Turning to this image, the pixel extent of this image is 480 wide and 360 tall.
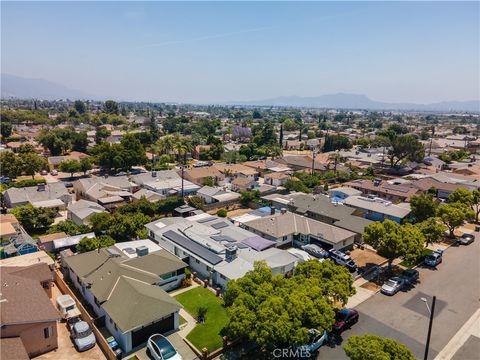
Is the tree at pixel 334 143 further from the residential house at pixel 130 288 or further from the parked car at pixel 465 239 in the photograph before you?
the residential house at pixel 130 288

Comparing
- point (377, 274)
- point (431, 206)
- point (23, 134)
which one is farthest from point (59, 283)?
point (23, 134)

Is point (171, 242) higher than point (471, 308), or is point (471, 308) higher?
point (171, 242)

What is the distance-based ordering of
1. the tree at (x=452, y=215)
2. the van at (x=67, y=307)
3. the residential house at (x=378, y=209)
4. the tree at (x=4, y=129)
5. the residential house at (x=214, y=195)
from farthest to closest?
1. the tree at (x=4, y=129)
2. the residential house at (x=214, y=195)
3. the residential house at (x=378, y=209)
4. the tree at (x=452, y=215)
5. the van at (x=67, y=307)

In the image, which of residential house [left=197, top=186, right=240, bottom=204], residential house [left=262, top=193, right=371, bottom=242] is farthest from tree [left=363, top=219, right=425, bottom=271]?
residential house [left=197, top=186, right=240, bottom=204]

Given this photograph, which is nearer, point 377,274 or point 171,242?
point 377,274

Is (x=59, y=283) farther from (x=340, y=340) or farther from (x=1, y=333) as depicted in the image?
(x=340, y=340)

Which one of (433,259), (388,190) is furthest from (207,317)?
(388,190)

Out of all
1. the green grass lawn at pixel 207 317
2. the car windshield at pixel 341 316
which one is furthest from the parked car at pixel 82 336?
the car windshield at pixel 341 316

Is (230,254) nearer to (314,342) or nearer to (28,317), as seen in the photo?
(314,342)
